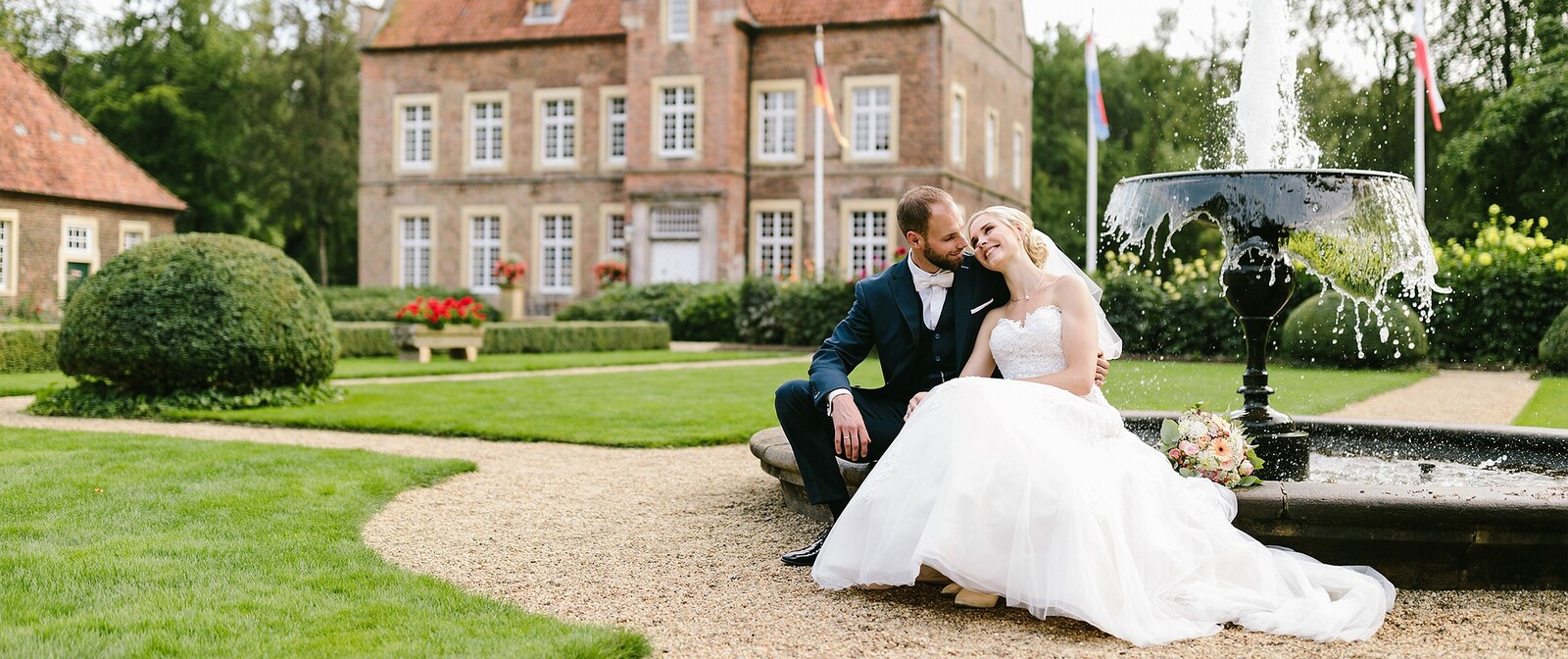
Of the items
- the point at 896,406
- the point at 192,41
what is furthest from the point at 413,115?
the point at 896,406

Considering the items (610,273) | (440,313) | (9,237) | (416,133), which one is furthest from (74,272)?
(440,313)

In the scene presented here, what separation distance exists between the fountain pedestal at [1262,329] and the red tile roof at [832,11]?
23.7m

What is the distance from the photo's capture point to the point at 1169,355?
62.2 feet

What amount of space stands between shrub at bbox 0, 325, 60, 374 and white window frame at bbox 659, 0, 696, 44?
55.3 feet

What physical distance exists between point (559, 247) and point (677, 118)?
4.89m

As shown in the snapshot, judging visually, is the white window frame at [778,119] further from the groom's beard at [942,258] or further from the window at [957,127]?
the groom's beard at [942,258]

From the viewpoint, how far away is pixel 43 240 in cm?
2778

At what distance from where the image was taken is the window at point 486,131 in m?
32.7

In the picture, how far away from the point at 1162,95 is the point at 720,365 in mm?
27696

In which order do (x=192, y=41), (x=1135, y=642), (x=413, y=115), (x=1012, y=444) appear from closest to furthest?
(x=1135, y=642)
(x=1012, y=444)
(x=413, y=115)
(x=192, y=41)

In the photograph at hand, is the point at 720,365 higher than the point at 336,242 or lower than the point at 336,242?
lower

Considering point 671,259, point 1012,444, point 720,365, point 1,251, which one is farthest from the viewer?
point 671,259

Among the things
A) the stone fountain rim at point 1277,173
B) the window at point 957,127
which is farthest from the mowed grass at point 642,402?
the window at point 957,127

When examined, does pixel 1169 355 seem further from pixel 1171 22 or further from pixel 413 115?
pixel 1171 22
